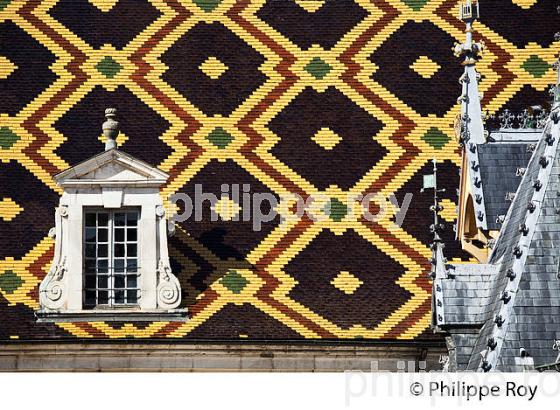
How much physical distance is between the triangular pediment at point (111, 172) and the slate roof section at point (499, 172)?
4327mm

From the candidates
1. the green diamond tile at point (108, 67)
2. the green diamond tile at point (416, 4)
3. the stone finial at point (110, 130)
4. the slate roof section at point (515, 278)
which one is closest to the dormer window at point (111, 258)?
the stone finial at point (110, 130)

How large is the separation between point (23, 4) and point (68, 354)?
6.46 metres

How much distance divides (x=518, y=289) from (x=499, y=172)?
3835 mm

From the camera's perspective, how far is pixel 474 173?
33594 millimetres

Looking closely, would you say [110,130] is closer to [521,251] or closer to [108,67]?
[108,67]

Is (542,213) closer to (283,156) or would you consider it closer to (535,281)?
(535,281)

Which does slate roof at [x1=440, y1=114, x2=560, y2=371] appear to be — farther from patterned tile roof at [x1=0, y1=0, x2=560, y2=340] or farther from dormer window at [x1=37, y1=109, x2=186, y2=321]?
dormer window at [x1=37, y1=109, x2=186, y2=321]

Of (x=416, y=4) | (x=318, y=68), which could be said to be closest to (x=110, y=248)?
(x=318, y=68)

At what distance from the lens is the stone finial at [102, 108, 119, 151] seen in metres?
34.1

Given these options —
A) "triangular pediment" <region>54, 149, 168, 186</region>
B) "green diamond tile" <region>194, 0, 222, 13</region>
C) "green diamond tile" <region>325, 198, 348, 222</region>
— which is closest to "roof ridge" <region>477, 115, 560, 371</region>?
"green diamond tile" <region>325, 198, 348, 222</region>

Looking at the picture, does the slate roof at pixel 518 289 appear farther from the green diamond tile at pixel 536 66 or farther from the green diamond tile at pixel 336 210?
the green diamond tile at pixel 536 66

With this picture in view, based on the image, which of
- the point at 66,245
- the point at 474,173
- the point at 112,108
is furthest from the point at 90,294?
the point at 474,173

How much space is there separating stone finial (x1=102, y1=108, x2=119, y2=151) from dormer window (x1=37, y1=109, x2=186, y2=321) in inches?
1.4

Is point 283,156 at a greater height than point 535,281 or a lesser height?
greater
